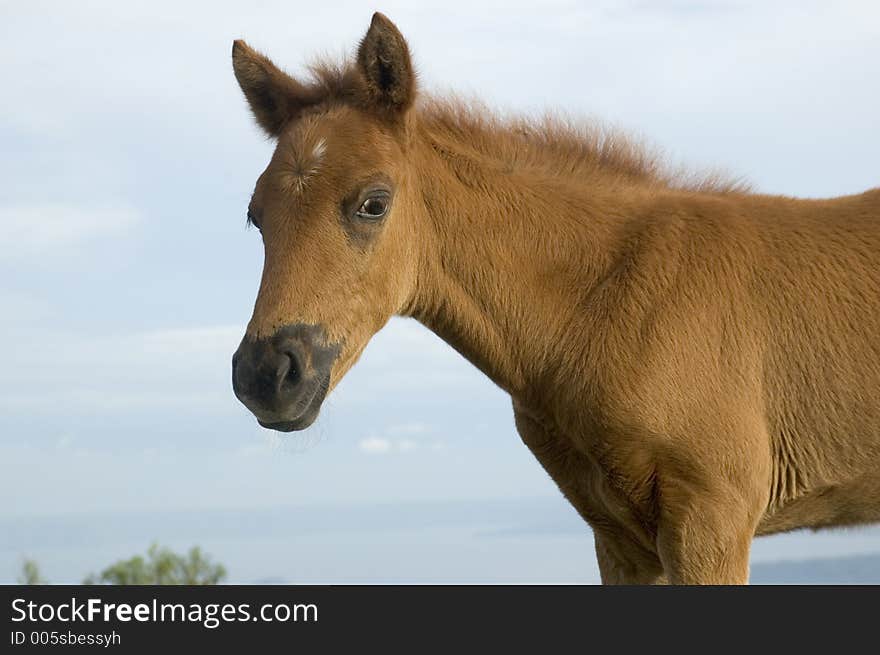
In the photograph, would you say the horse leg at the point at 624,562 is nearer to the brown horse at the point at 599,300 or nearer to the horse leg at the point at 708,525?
the brown horse at the point at 599,300

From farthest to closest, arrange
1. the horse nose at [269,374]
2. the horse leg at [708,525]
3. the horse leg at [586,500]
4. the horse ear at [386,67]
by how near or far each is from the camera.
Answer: the horse leg at [586,500] → the horse ear at [386,67] → the horse leg at [708,525] → the horse nose at [269,374]

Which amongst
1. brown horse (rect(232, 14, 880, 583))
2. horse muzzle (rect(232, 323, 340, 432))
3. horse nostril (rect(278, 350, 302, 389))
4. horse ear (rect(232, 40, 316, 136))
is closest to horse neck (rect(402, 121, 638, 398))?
brown horse (rect(232, 14, 880, 583))

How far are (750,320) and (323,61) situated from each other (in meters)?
3.14

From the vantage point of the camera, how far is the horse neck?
627cm

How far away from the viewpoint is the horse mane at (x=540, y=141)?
651 cm

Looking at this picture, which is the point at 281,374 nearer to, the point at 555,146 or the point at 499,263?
the point at 499,263

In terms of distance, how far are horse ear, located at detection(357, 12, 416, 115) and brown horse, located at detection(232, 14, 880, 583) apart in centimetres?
1

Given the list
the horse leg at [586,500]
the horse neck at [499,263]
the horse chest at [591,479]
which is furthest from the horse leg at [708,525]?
the horse neck at [499,263]

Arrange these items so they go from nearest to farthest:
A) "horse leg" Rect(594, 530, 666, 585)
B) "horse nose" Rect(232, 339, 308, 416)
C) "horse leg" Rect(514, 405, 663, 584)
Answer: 1. "horse nose" Rect(232, 339, 308, 416)
2. "horse leg" Rect(514, 405, 663, 584)
3. "horse leg" Rect(594, 530, 666, 585)

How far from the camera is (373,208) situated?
5.80 m

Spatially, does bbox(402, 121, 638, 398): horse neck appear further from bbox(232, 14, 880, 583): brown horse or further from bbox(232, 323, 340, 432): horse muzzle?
bbox(232, 323, 340, 432): horse muzzle

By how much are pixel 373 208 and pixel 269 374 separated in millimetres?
1167

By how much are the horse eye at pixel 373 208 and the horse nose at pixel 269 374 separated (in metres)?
0.87

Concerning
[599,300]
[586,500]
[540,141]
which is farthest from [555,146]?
[586,500]
